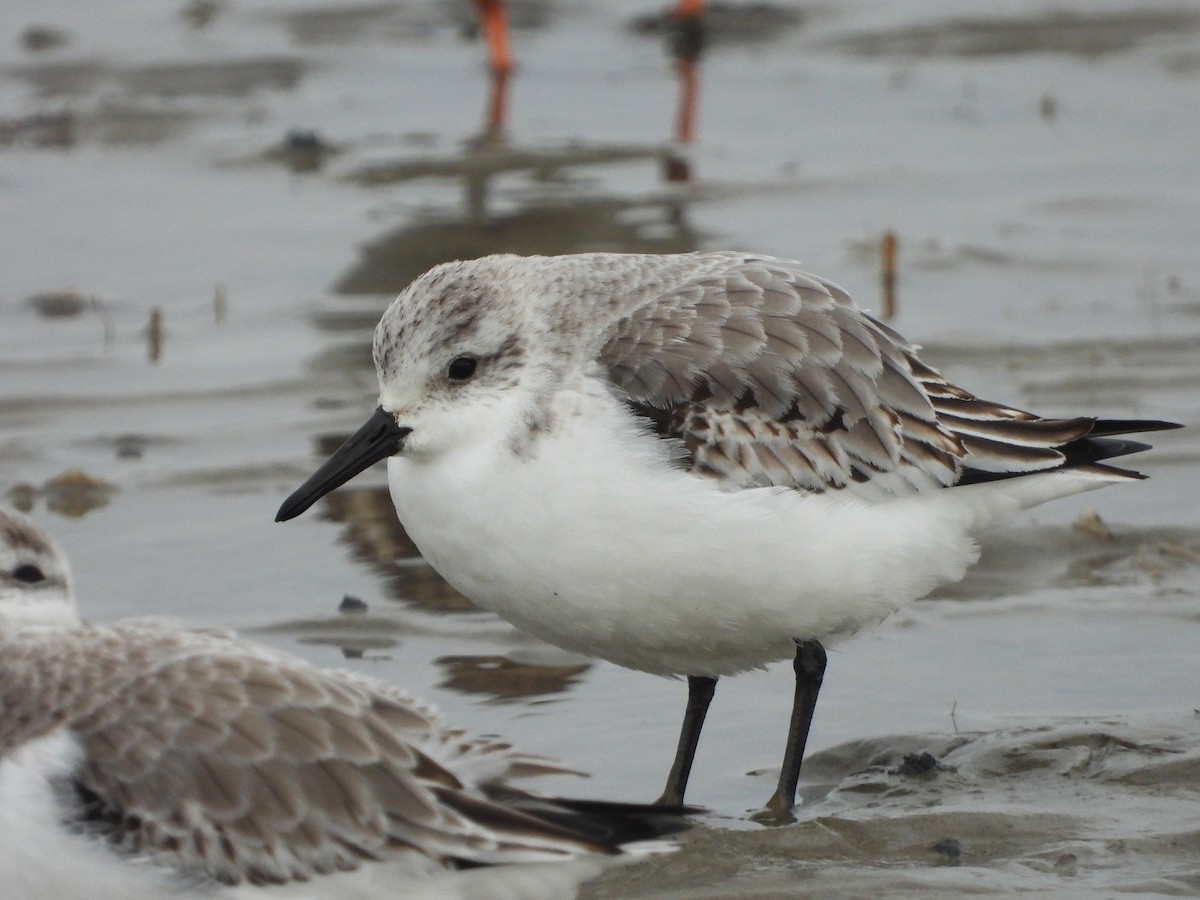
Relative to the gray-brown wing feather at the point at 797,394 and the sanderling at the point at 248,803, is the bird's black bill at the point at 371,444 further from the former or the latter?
the sanderling at the point at 248,803

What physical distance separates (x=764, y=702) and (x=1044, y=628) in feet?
3.99

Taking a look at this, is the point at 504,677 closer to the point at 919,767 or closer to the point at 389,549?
the point at 389,549

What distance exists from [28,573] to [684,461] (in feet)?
6.89

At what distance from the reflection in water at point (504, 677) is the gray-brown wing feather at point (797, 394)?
5.10ft

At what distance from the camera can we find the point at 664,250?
512 inches

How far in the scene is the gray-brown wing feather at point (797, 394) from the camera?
6.71m

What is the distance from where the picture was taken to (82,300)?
12398 mm

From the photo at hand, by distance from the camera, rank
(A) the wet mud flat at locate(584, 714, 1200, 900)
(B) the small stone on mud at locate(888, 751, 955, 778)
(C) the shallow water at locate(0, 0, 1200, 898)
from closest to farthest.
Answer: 1. (A) the wet mud flat at locate(584, 714, 1200, 900)
2. (B) the small stone on mud at locate(888, 751, 955, 778)
3. (C) the shallow water at locate(0, 0, 1200, 898)

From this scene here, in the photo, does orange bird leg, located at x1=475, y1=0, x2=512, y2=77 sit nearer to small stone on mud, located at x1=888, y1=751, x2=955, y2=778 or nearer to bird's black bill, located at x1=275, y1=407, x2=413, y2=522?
bird's black bill, located at x1=275, y1=407, x2=413, y2=522

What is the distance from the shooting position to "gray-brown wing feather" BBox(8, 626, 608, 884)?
541 centimetres

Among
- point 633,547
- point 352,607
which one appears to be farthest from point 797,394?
point 352,607

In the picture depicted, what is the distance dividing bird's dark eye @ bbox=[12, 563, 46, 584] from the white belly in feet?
4.08

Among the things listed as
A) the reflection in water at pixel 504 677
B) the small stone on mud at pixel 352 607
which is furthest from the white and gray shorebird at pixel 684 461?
the small stone on mud at pixel 352 607

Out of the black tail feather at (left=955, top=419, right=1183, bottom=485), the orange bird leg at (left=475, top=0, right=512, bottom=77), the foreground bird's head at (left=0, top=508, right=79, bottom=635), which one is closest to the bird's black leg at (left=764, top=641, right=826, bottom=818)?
the black tail feather at (left=955, top=419, right=1183, bottom=485)
